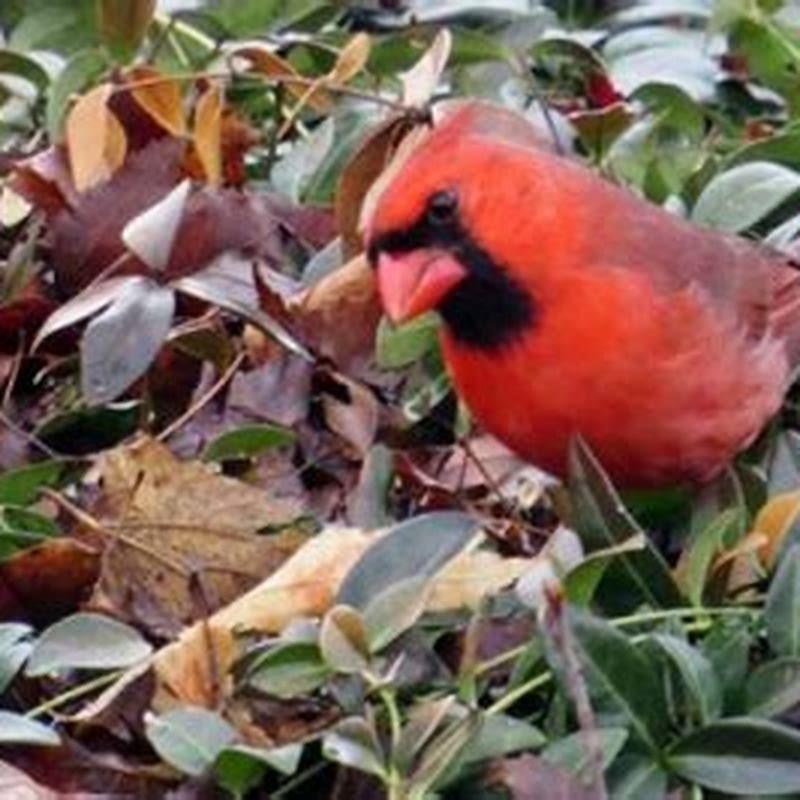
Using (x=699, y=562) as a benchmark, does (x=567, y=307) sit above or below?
below

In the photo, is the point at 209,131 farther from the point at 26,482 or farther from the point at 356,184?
the point at 26,482

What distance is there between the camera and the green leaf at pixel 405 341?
7.98 feet

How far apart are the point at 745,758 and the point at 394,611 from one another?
232 mm

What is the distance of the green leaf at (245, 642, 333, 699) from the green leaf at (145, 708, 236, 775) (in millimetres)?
40

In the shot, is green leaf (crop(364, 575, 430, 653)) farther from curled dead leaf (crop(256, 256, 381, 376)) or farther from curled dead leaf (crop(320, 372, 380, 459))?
curled dead leaf (crop(256, 256, 381, 376))

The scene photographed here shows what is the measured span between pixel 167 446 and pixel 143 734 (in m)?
0.39

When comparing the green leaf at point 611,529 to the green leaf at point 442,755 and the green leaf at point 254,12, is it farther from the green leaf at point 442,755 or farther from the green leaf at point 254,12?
the green leaf at point 254,12

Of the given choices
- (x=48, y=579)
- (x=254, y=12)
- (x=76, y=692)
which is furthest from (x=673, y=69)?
(x=76, y=692)

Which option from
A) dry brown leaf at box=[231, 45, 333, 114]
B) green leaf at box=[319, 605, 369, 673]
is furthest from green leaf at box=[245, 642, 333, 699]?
dry brown leaf at box=[231, 45, 333, 114]

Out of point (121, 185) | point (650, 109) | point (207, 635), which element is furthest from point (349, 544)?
point (650, 109)

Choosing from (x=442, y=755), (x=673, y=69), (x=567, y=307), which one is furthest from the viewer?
(x=673, y=69)

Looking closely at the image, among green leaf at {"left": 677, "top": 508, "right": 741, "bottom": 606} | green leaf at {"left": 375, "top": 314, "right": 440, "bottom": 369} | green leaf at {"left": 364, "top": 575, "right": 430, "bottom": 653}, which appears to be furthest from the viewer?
green leaf at {"left": 375, "top": 314, "right": 440, "bottom": 369}

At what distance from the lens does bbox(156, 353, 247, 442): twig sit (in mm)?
2322

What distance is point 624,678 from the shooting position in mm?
1851
